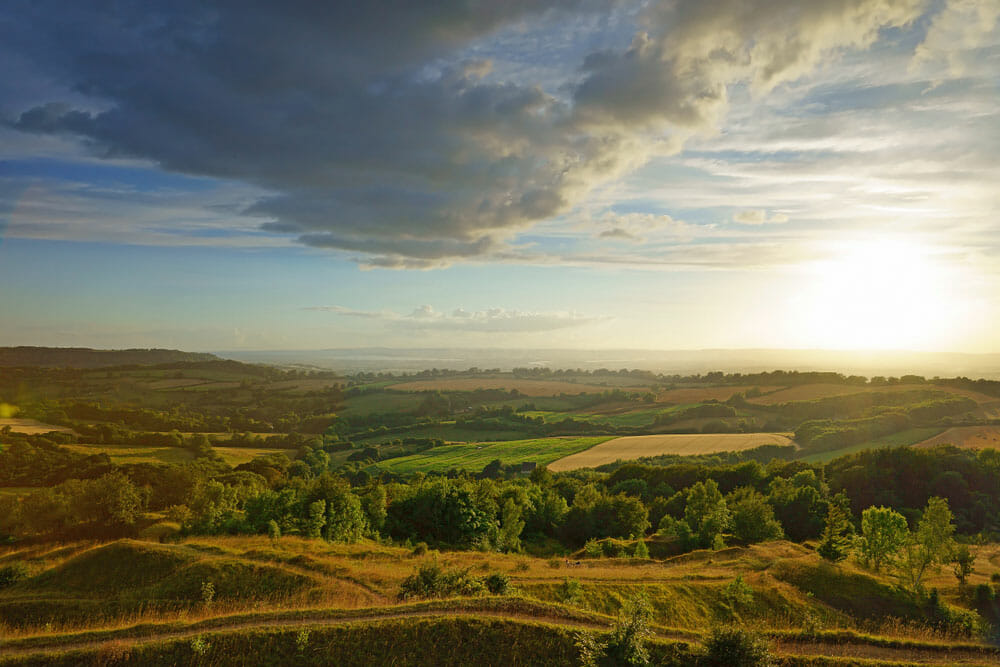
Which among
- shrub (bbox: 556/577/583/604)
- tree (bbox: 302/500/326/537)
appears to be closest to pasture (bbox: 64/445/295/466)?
tree (bbox: 302/500/326/537)

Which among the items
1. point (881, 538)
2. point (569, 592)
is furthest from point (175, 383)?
point (881, 538)

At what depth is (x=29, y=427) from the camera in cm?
7225

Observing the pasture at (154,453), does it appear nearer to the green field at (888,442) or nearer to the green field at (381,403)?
the green field at (381,403)

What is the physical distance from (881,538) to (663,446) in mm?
69976

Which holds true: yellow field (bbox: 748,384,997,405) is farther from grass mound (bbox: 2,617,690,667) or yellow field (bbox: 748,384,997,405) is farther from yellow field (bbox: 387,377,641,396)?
grass mound (bbox: 2,617,690,667)

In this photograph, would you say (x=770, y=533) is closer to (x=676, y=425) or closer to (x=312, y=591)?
(x=312, y=591)

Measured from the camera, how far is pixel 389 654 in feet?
50.0

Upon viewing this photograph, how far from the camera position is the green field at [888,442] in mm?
Answer: 87188

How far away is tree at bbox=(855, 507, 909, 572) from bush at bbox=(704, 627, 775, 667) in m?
28.7

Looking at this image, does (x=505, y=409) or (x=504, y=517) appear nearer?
(x=504, y=517)

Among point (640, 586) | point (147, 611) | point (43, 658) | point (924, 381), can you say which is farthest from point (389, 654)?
point (924, 381)

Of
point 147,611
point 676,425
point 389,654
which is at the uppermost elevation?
point 389,654

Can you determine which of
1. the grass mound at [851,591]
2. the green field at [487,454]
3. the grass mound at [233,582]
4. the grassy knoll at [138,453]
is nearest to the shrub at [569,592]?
the grass mound at [233,582]

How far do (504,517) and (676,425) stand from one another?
8649cm
